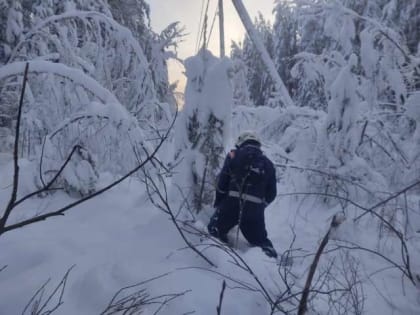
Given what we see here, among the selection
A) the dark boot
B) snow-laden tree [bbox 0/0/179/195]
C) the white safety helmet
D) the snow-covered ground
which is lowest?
the dark boot

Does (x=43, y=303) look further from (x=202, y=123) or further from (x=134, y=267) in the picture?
(x=202, y=123)

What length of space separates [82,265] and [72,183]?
249 centimetres

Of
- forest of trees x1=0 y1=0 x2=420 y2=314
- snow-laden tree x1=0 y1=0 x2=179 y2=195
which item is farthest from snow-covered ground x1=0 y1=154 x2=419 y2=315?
snow-laden tree x1=0 y1=0 x2=179 y2=195

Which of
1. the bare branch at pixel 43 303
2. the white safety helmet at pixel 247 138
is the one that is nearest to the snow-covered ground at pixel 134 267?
the bare branch at pixel 43 303

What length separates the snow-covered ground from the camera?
255 cm

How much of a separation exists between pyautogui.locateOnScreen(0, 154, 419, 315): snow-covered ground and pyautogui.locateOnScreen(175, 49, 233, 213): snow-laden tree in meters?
0.59

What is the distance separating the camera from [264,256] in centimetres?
394

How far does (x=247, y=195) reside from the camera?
14.2 ft

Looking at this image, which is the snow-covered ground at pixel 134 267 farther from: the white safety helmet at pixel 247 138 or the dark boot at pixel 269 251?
the white safety helmet at pixel 247 138

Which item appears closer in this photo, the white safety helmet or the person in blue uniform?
the person in blue uniform

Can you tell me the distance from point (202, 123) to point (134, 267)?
1757 mm

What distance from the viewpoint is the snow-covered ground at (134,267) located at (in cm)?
255

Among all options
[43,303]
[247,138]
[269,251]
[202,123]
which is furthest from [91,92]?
[269,251]

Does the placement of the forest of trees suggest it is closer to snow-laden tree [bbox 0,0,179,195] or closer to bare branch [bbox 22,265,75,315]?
snow-laden tree [bbox 0,0,179,195]
